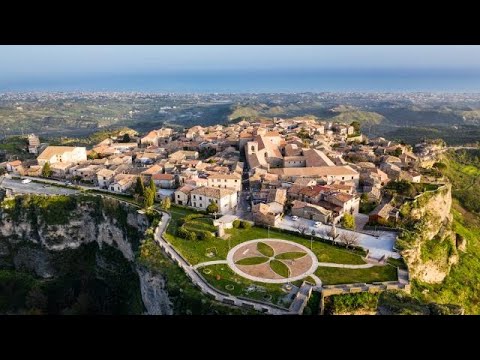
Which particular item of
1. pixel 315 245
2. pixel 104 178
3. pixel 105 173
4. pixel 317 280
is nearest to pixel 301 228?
pixel 315 245

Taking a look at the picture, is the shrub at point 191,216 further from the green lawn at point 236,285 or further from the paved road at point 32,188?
the paved road at point 32,188

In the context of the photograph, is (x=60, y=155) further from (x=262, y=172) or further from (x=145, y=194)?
(x=262, y=172)

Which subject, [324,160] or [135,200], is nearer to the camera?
[135,200]

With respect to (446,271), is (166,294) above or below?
above

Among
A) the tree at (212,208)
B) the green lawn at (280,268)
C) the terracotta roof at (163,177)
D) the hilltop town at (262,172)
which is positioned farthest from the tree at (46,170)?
the green lawn at (280,268)
